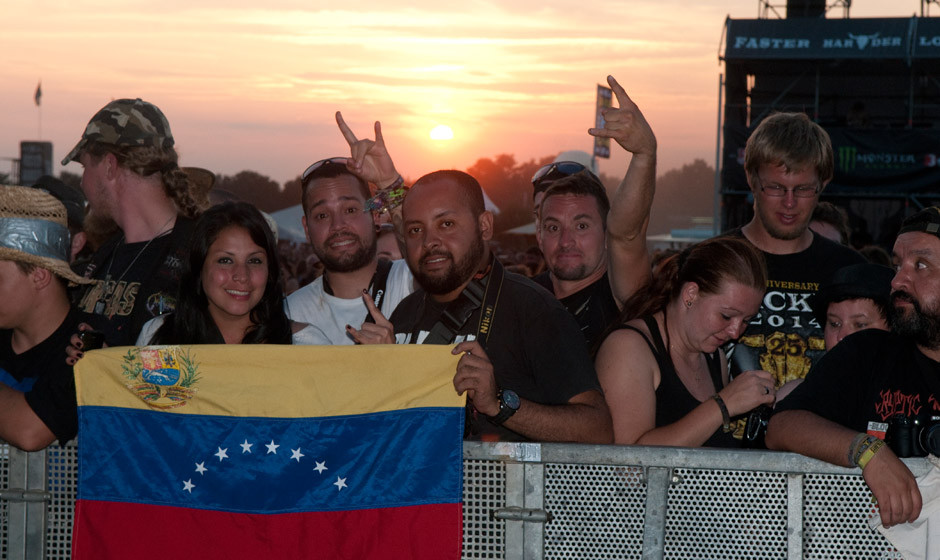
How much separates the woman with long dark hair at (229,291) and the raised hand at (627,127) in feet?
5.12

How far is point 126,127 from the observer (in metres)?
4.98

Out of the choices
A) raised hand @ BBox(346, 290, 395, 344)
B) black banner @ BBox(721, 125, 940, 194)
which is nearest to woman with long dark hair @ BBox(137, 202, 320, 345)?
raised hand @ BBox(346, 290, 395, 344)

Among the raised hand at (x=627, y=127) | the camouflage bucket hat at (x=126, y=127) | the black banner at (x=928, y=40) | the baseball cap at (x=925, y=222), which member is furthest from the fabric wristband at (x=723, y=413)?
the black banner at (x=928, y=40)

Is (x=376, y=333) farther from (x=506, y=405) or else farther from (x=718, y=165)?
(x=718, y=165)

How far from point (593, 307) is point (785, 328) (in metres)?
0.93

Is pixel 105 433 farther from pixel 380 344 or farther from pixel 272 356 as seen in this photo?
pixel 380 344

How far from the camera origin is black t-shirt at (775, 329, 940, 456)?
3.27m

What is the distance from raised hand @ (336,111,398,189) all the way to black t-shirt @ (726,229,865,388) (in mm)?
1966

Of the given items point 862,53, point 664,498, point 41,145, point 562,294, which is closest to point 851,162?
point 862,53

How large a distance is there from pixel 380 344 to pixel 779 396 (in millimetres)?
1856

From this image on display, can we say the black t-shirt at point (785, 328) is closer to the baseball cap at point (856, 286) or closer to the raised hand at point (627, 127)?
the baseball cap at point (856, 286)

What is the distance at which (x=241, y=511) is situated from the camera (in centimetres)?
325

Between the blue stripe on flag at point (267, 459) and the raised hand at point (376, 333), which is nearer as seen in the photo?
the blue stripe on flag at point (267, 459)

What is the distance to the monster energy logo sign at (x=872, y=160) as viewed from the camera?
22.2 meters
